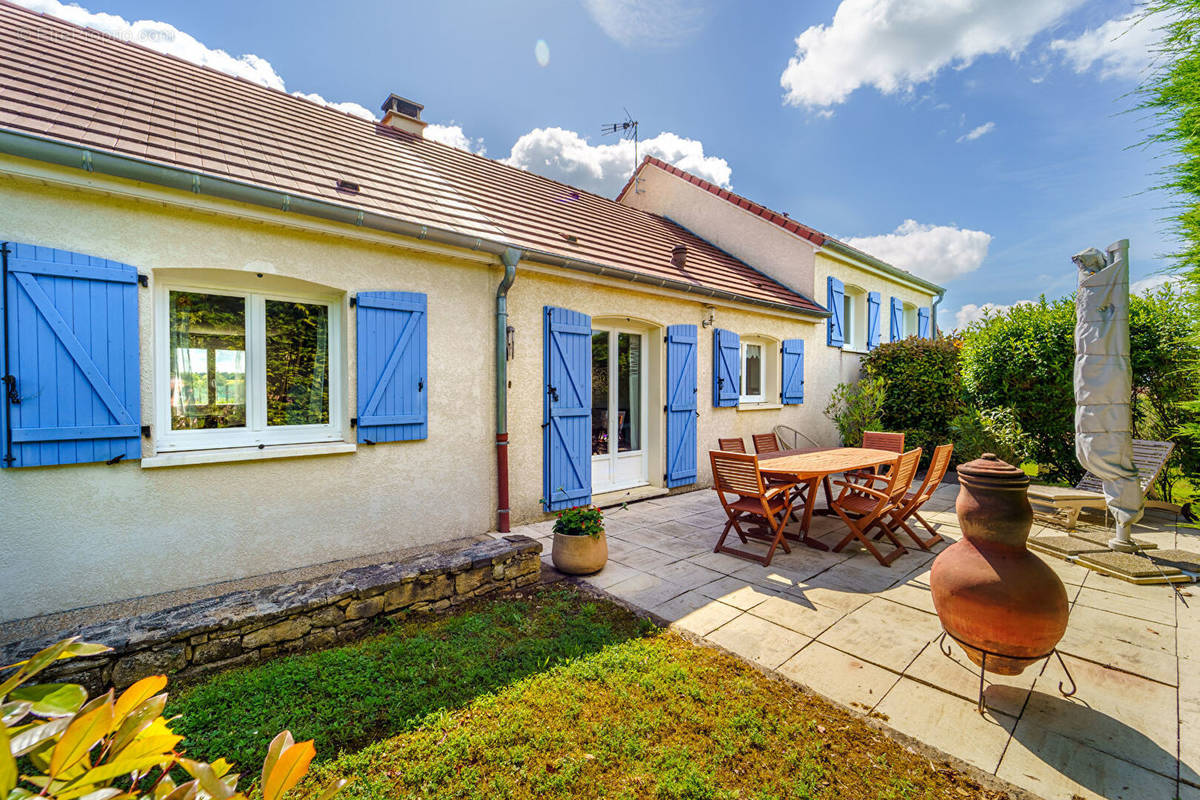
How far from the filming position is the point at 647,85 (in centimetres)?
873

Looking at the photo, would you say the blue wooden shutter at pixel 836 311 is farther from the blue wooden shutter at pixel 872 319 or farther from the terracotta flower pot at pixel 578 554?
the terracotta flower pot at pixel 578 554

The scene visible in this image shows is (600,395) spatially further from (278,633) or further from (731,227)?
(731,227)

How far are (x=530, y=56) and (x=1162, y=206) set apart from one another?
7118 mm

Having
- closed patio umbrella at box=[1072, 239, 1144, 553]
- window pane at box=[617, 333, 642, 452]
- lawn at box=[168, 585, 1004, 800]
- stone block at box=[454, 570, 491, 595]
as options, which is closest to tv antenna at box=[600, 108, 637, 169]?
window pane at box=[617, 333, 642, 452]

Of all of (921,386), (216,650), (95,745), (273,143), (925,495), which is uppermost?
(273,143)

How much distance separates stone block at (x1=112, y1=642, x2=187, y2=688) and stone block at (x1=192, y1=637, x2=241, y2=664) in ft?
0.20

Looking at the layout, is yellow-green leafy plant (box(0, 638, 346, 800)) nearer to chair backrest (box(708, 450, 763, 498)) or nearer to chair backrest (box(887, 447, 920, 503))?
chair backrest (box(708, 450, 763, 498))

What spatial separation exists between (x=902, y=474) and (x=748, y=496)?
5.10 feet

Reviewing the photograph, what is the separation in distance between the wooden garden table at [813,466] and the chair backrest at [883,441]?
86 centimetres

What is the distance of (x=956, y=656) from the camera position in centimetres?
300

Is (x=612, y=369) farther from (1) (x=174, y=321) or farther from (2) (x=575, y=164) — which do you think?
(2) (x=575, y=164)

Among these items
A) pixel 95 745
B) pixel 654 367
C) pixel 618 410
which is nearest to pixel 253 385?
pixel 95 745

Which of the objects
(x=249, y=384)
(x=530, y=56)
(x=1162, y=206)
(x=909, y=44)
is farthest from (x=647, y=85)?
(x=249, y=384)

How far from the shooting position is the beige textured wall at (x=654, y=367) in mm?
5625
